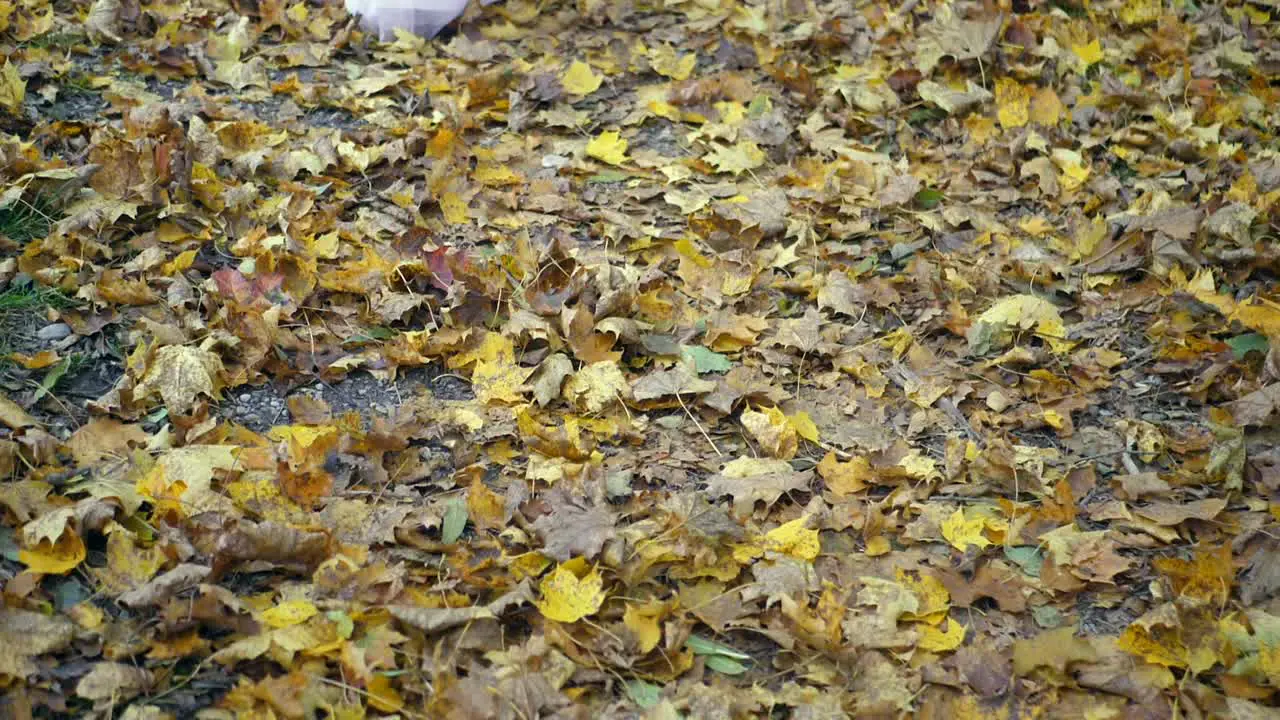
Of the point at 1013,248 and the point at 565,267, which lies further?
the point at 1013,248

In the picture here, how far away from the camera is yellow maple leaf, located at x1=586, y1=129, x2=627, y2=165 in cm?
389

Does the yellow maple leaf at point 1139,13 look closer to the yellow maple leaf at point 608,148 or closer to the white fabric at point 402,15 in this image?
the yellow maple leaf at point 608,148

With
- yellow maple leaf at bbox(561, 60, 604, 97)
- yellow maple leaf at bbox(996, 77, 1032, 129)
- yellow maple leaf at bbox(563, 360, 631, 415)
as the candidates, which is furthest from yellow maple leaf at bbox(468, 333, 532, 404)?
yellow maple leaf at bbox(996, 77, 1032, 129)

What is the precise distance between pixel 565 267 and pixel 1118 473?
5.46 feet

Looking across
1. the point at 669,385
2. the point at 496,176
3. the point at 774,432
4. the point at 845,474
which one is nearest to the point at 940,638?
the point at 845,474

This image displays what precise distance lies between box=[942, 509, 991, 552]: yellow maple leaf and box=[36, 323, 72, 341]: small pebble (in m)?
2.35

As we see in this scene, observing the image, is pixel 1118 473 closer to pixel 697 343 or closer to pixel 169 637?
pixel 697 343

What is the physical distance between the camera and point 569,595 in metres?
2.27

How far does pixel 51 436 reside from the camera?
8.11 feet

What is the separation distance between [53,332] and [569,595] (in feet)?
5.34

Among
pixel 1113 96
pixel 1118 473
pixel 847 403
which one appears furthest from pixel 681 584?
pixel 1113 96

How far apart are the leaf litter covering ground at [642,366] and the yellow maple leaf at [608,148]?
0.02m

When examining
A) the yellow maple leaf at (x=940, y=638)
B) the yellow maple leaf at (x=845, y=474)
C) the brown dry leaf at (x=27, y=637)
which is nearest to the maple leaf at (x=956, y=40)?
the yellow maple leaf at (x=845, y=474)

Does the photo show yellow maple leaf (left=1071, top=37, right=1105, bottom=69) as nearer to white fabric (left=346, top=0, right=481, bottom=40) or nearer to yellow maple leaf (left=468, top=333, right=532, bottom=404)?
white fabric (left=346, top=0, right=481, bottom=40)
